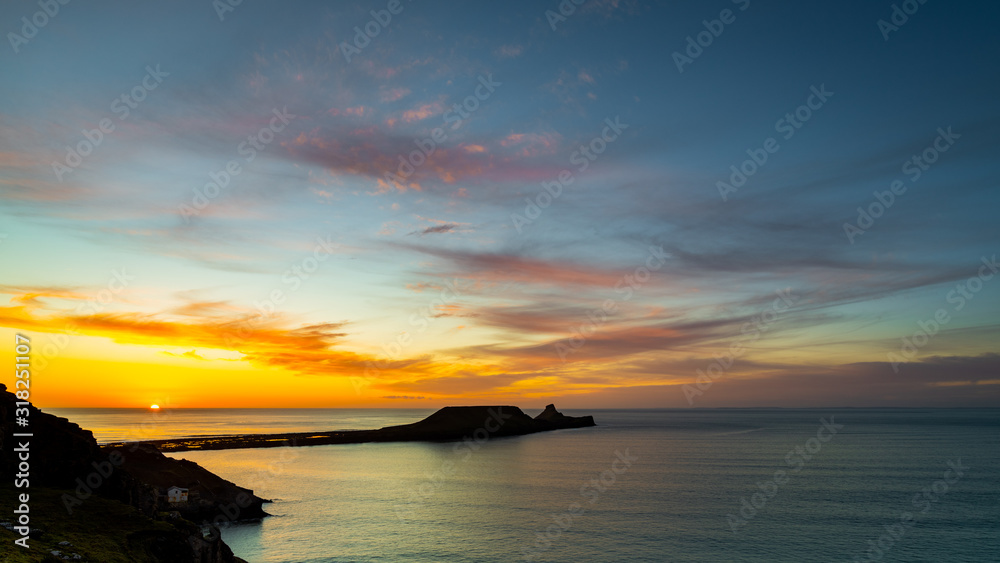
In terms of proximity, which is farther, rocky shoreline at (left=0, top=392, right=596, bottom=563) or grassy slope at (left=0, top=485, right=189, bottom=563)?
rocky shoreline at (left=0, top=392, right=596, bottom=563)

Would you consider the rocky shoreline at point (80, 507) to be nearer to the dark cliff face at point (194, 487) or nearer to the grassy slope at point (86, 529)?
the grassy slope at point (86, 529)

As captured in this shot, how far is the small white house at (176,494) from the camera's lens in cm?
6338

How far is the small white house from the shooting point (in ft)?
208

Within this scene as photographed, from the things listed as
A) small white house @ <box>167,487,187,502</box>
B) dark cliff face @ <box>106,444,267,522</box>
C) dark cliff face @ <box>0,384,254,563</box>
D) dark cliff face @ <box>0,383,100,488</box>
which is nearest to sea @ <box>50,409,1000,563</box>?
dark cliff face @ <box>106,444,267,522</box>

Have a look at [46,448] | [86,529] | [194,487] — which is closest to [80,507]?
[86,529]

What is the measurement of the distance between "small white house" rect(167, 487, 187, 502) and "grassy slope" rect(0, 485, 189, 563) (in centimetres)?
3210

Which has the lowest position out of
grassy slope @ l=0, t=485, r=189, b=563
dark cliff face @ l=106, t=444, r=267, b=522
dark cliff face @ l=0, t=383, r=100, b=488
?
dark cliff face @ l=106, t=444, r=267, b=522

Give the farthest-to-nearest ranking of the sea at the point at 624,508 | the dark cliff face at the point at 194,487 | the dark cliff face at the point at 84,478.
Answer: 1. the dark cliff face at the point at 194,487
2. the sea at the point at 624,508
3. the dark cliff face at the point at 84,478

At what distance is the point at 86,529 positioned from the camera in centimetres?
3119

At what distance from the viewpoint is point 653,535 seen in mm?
60062

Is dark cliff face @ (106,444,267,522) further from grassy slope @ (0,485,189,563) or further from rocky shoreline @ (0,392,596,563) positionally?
grassy slope @ (0,485,189,563)

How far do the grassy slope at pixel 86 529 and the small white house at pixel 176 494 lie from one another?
105ft

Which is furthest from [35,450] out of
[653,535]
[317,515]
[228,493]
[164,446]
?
[164,446]

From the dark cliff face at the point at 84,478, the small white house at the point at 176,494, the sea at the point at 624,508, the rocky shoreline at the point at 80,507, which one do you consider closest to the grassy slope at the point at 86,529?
the rocky shoreline at the point at 80,507
